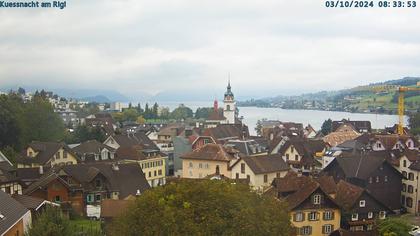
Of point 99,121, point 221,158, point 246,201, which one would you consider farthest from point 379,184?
point 99,121

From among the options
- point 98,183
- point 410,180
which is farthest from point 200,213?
point 410,180

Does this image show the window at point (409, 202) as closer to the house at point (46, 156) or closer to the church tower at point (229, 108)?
the house at point (46, 156)

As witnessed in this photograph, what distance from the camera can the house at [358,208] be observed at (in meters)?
29.0

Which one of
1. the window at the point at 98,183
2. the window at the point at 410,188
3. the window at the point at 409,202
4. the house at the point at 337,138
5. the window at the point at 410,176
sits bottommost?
the window at the point at 409,202

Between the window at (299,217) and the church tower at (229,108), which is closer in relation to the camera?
the window at (299,217)

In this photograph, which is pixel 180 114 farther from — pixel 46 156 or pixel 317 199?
pixel 317 199

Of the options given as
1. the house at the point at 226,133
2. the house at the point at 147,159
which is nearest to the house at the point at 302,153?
the house at the point at 147,159

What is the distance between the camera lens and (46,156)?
4150 cm

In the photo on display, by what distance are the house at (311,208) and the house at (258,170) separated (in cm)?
775

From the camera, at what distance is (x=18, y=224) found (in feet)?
70.2

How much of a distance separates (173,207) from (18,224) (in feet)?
25.2

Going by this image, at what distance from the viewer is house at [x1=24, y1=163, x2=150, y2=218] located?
101ft

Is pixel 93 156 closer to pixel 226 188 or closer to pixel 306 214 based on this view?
pixel 306 214

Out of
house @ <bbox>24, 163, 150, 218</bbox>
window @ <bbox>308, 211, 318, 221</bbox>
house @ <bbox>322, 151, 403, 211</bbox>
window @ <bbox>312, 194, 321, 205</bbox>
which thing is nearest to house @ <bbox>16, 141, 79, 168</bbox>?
house @ <bbox>24, 163, 150, 218</bbox>
